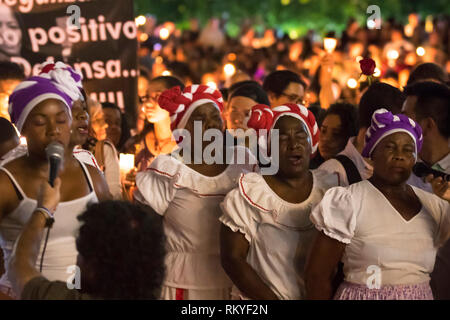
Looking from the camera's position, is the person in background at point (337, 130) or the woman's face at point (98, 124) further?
the woman's face at point (98, 124)

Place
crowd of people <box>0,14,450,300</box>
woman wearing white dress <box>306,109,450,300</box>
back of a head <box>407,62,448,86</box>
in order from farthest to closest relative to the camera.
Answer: back of a head <box>407,62,448,86</box> < woman wearing white dress <box>306,109,450,300</box> < crowd of people <box>0,14,450,300</box>

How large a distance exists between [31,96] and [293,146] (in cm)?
138

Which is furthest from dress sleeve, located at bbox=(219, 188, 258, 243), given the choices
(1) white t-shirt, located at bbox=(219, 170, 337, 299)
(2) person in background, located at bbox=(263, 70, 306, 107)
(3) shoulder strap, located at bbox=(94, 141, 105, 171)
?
(2) person in background, located at bbox=(263, 70, 306, 107)

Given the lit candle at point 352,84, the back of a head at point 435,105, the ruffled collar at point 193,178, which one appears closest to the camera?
the ruffled collar at point 193,178

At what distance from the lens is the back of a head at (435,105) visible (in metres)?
5.22

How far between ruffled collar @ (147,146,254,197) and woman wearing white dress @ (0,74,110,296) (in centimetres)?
78

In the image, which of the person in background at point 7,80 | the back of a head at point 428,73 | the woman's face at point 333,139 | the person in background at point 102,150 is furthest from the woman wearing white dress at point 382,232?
the person in background at point 7,80

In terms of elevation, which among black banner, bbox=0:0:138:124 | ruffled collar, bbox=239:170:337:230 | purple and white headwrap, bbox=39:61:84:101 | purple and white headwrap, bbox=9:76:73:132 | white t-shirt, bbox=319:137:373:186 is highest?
black banner, bbox=0:0:138:124

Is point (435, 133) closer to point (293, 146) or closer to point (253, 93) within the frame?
point (293, 146)

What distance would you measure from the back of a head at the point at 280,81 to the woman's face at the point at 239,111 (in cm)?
37

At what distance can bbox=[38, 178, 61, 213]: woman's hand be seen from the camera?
338cm

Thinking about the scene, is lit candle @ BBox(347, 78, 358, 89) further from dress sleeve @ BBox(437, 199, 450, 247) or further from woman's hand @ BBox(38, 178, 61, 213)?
woman's hand @ BBox(38, 178, 61, 213)

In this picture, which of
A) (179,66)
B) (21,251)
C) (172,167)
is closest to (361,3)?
(179,66)

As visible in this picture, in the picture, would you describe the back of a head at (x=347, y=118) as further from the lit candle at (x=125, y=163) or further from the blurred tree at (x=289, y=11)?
the blurred tree at (x=289, y=11)
